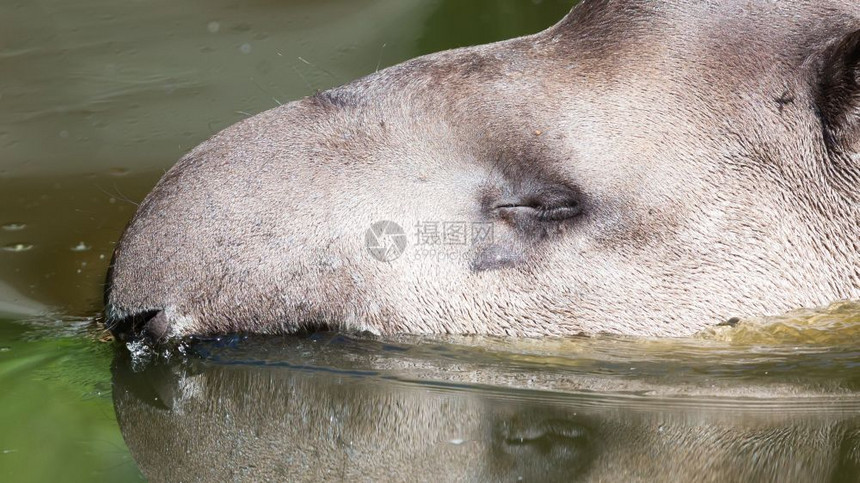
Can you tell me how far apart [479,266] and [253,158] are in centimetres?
103

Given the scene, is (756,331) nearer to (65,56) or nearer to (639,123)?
(639,123)

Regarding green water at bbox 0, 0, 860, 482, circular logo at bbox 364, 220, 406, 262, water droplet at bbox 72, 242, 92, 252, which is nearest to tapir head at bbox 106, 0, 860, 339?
circular logo at bbox 364, 220, 406, 262

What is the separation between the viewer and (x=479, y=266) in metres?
3.99

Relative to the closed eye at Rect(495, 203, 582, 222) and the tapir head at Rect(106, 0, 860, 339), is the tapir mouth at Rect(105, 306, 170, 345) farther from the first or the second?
the closed eye at Rect(495, 203, 582, 222)

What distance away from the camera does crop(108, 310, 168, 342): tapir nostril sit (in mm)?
3982

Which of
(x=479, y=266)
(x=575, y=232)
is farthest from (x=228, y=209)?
(x=575, y=232)

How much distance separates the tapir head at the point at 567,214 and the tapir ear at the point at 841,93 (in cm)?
1

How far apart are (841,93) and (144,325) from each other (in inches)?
114

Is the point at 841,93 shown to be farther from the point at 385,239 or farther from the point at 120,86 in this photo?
the point at 120,86

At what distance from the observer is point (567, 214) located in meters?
3.95

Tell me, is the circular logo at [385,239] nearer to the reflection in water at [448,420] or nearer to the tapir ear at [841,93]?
the reflection in water at [448,420]

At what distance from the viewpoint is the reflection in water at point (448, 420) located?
3.09 metres

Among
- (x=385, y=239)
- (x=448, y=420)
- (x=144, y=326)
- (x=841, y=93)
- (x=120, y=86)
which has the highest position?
(x=120, y=86)

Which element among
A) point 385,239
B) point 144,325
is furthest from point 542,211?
point 144,325
